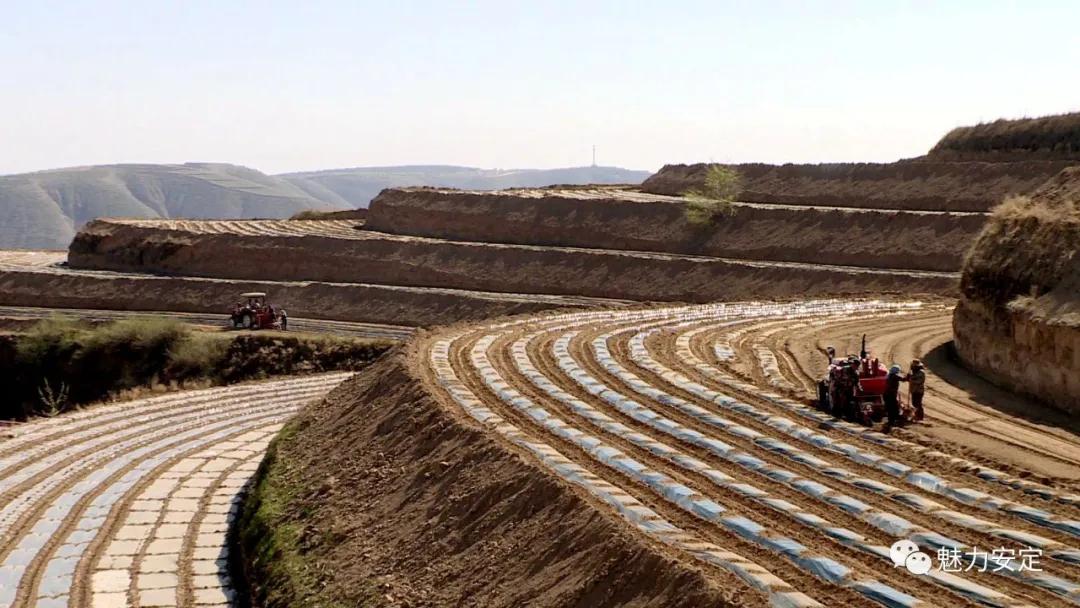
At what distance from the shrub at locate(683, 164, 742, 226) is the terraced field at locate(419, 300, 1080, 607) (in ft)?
117

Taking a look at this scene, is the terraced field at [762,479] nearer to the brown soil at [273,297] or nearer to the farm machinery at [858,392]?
the farm machinery at [858,392]

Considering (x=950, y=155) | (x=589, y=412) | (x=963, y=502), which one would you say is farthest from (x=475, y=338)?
(x=950, y=155)

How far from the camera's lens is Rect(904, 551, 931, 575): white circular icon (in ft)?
33.0

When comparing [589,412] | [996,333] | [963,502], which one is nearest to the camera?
[963,502]

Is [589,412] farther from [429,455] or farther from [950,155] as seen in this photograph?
[950,155]

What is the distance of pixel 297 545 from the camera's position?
1513 cm

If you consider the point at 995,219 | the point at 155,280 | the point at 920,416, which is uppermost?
the point at 995,219

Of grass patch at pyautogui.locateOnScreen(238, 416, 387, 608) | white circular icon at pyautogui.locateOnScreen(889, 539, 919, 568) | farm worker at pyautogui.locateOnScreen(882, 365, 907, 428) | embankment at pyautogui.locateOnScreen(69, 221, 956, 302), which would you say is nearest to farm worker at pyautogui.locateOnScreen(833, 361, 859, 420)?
farm worker at pyautogui.locateOnScreen(882, 365, 907, 428)

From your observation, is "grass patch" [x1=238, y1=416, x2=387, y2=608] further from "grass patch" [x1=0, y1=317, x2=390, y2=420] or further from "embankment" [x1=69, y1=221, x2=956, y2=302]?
"embankment" [x1=69, y1=221, x2=956, y2=302]

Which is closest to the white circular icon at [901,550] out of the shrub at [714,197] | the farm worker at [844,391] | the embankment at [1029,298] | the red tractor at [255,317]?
the farm worker at [844,391]

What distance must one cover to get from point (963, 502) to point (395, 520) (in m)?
7.07

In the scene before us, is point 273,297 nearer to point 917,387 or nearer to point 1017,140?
point 1017,140

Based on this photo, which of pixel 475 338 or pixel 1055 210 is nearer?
pixel 1055 210

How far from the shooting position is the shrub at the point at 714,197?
58.3 m
